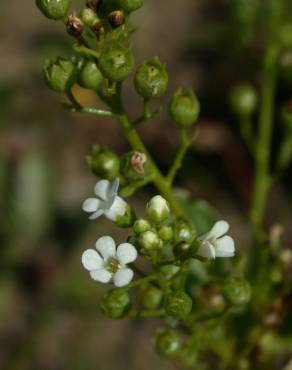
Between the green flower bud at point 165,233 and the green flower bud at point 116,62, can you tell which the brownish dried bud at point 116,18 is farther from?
the green flower bud at point 165,233

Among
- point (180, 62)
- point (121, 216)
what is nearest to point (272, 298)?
point (121, 216)

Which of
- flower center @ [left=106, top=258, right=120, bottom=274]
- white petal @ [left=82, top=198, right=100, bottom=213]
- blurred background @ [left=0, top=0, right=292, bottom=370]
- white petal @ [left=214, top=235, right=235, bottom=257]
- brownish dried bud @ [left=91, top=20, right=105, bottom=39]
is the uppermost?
brownish dried bud @ [left=91, top=20, right=105, bottom=39]

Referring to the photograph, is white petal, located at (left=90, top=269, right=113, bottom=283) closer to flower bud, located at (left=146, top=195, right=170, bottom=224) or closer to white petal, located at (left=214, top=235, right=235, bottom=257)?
flower bud, located at (left=146, top=195, right=170, bottom=224)

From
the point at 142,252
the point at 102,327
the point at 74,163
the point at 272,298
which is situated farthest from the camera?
the point at 74,163

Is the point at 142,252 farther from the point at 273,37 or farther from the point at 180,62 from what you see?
the point at 180,62

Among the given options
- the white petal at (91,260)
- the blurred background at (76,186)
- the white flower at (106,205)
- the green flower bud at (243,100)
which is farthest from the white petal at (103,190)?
the blurred background at (76,186)

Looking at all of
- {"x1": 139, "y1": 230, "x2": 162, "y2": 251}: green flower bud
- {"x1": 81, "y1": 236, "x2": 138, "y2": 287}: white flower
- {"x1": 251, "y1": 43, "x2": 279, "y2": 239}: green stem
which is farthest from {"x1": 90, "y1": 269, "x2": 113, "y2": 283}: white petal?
{"x1": 251, "y1": 43, "x2": 279, "y2": 239}: green stem

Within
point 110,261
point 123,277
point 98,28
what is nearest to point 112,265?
point 110,261
